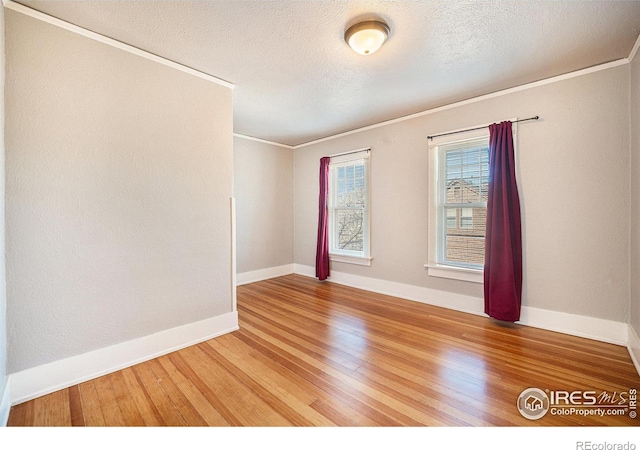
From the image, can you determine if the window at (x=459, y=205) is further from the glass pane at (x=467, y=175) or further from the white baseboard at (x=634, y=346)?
the white baseboard at (x=634, y=346)

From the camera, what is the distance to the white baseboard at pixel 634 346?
206cm

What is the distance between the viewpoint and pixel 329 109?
11.6ft

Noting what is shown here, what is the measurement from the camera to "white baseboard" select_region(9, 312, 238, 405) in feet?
5.80

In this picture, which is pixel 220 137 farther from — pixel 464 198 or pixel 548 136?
pixel 548 136

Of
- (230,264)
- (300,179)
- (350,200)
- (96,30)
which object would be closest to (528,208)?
(350,200)

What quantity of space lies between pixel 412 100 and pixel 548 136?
1.44m

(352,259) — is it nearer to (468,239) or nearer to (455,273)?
(455,273)

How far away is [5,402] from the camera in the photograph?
160cm

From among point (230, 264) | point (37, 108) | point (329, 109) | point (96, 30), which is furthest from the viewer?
point (329, 109)

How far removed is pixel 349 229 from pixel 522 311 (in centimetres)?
261

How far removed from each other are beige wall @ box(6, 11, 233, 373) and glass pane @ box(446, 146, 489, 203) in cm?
280

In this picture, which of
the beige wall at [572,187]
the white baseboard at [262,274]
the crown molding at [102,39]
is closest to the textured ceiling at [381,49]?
the crown molding at [102,39]

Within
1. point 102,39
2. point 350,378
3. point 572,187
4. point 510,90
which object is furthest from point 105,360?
point 510,90

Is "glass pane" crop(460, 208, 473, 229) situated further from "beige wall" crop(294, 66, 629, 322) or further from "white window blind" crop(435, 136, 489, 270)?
"beige wall" crop(294, 66, 629, 322)
